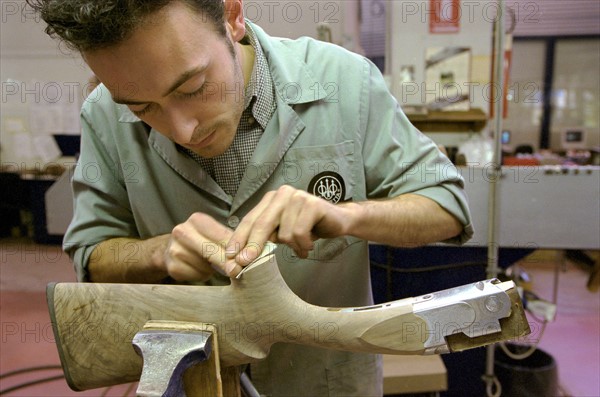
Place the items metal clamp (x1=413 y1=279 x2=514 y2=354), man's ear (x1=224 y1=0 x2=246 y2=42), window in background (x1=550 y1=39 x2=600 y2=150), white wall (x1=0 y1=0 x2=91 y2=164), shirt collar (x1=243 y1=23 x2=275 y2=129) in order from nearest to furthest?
1. metal clamp (x1=413 y1=279 x2=514 y2=354)
2. man's ear (x1=224 y1=0 x2=246 y2=42)
3. shirt collar (x1=243 y1=23 x2=275 y2=129)
4. white wall (x1=0 y1=0 x2=91 y2=164)
5. window in background (x1=550 y1=39 x2=600 y2=150)

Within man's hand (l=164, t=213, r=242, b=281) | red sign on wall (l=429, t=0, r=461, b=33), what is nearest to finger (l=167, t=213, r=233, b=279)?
man's hand (l=164, t=213, r=242, b=281)

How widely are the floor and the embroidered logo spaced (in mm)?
1057

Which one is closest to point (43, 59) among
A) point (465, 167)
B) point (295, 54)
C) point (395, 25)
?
point (295, 54)

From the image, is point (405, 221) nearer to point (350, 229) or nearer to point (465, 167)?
point (350, 229)

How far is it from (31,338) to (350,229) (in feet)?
7.55

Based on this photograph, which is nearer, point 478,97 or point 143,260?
point 143,260

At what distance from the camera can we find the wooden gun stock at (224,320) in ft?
2.19

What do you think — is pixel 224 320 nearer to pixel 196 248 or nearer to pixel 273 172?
pixel 196 248

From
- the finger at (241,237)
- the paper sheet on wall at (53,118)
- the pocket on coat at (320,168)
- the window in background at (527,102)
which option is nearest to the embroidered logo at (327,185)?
the pocket on coat at (320,168)

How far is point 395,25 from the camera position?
6.38 feet

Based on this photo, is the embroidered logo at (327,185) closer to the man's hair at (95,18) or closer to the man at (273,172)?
the man at (273,172)

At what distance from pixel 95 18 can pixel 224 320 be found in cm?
44

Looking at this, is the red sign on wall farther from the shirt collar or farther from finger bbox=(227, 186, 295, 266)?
finger bbox=(227, 186, 295, 266)

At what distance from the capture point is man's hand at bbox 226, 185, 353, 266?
0.67 m
